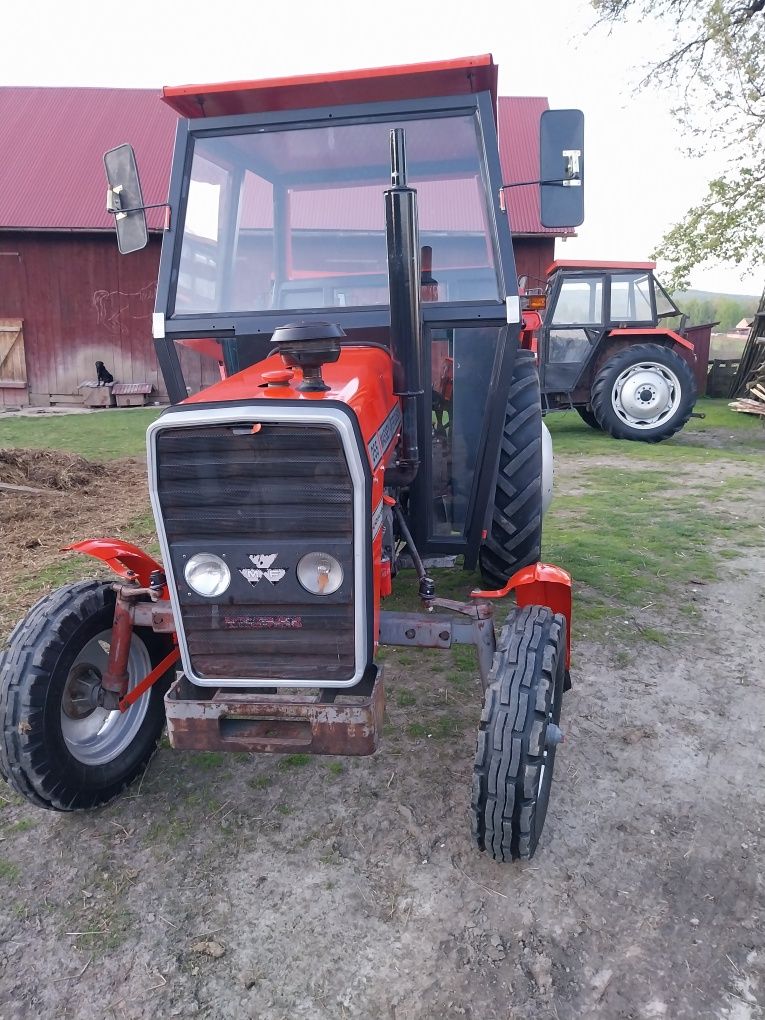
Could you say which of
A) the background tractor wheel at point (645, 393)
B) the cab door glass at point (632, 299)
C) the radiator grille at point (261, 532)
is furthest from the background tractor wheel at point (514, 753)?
the cab door glass at point (632, 299)

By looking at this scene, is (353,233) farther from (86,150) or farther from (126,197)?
(86,150)

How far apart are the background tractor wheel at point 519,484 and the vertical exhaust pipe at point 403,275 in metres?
1.15

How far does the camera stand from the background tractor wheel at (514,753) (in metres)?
2.12

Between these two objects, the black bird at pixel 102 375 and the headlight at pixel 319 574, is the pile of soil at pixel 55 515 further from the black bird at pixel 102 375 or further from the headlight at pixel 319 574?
the black bird at pixel 102 375

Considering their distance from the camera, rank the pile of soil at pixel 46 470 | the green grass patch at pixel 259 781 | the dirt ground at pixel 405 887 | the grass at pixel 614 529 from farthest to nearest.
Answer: the pile of soil at pixel 46 470, the grass at pixel 614 529, the green grass patch at pixel 259 781, the dirt ground at pixel 405 887

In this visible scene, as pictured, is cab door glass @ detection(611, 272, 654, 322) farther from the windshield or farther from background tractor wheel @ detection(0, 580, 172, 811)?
background tractor wheel @ detection(0, 580, 172, 811)

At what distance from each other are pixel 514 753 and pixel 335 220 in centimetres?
247

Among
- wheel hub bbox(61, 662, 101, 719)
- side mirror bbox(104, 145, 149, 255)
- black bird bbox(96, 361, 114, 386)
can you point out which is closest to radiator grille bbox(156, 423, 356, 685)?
wheel hub bbox(61, 662, 101, 719)

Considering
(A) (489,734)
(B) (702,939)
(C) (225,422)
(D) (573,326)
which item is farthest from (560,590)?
(D) (573,326)

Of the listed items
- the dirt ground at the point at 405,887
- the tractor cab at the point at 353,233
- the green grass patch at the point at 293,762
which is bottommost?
the dirt ground at the point at 405,887

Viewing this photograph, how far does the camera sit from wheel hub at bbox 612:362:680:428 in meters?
10.3

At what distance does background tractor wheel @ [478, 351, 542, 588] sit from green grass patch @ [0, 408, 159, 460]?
247 inches

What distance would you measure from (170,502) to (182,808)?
1.16 m

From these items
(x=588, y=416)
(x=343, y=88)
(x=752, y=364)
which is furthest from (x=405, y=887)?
(x=752, y=364)
